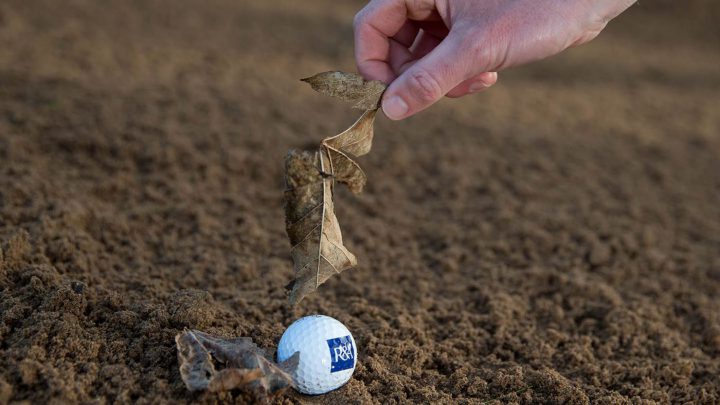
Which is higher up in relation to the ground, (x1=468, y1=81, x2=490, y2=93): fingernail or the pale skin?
the pale skin

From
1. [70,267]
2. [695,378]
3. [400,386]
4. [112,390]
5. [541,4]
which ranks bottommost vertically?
[695,378]

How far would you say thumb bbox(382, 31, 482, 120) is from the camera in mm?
2701

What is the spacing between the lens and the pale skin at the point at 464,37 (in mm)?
2729

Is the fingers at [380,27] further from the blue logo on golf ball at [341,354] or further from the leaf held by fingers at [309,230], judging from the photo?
the blue logo on golf ball at [341,354]

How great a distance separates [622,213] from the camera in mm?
4730

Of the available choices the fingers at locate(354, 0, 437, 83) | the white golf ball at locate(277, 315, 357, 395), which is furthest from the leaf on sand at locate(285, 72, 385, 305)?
the fingers at locate(354, 0, 437, 83)

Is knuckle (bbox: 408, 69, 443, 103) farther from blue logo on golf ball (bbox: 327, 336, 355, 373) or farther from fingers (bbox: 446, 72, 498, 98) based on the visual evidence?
blue logo on golf ball (bbox: 327, 336, 355, 373)

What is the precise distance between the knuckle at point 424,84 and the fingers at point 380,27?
0.45 m

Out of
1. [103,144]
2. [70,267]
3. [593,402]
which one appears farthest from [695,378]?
[103,144]

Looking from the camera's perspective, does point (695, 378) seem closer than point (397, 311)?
Yes

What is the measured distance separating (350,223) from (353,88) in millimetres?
1593

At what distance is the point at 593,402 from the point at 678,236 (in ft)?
7.26

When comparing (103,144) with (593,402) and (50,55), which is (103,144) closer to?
(50,55)

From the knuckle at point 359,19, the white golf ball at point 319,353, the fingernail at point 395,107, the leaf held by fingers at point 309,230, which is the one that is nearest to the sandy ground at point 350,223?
the white golf ball at point 319,353
